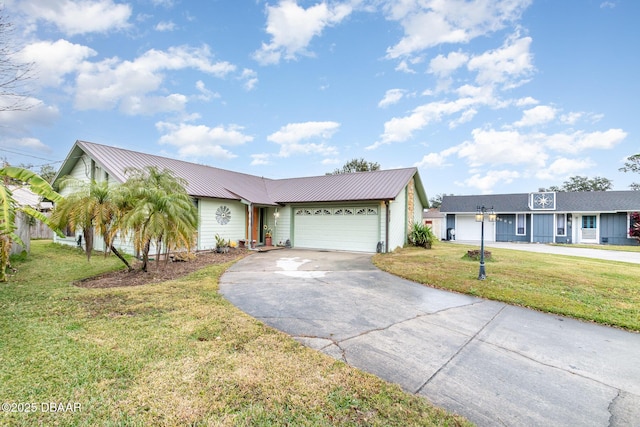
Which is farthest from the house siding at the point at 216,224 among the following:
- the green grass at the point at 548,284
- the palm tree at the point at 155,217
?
the green grass at the point at 548,284

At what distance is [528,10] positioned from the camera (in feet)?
34.0

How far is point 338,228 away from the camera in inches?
611

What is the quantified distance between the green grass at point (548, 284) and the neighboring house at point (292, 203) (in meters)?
3.95

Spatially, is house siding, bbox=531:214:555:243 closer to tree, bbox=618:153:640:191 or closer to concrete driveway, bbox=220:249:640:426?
tree, bbox=618:153:640:191

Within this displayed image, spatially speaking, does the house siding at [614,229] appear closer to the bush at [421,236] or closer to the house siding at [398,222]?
the bush at [421,236]

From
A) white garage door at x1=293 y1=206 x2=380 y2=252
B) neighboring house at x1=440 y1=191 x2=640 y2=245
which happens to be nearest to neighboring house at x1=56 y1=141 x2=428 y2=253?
white garage door at x1=293 y1=206 x2=380 y2=252

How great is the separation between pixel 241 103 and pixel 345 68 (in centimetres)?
661

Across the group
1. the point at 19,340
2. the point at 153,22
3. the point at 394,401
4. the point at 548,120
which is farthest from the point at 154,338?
the point at 548,120

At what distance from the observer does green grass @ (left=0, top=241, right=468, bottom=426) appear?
2.43 m

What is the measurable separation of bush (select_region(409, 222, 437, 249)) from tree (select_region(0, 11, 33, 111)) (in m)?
16.9

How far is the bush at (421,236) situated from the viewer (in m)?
16.5

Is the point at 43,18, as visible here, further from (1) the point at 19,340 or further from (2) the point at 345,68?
(2) the point at 345,68

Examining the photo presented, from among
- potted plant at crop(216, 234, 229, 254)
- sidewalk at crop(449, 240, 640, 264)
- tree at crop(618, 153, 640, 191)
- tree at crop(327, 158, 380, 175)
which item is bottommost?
sidewalk at crop(449, 240, 640, 264)

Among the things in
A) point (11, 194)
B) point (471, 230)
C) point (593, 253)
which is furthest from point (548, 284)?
point (471, 230)
